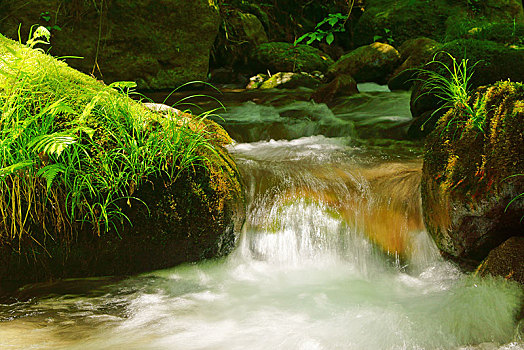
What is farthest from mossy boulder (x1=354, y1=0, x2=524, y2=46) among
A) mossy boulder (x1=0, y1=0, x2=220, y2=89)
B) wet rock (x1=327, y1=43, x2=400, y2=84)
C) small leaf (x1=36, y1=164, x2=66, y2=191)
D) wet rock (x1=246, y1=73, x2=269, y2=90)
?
small leaf (x1=36, y1=164, x2=66, y2=191)

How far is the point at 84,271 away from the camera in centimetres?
276

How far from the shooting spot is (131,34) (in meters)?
8.20

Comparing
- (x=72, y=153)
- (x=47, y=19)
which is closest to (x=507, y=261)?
(x=72, y=153)

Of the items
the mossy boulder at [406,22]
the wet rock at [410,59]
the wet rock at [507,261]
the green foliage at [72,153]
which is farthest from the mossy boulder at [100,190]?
the mossy boulder at [406,22]

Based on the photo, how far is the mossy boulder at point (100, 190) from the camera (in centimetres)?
255

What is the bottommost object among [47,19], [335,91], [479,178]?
[479,178]

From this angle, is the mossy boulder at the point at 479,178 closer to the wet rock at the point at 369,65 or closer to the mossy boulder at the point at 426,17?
the wet rock at the point at 369,65

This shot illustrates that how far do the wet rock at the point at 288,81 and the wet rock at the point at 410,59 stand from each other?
1785 mm

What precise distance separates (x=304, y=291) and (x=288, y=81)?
23.7 ft

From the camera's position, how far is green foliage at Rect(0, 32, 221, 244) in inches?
97.7

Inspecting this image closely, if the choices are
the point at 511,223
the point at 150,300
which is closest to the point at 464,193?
the point at 511,223

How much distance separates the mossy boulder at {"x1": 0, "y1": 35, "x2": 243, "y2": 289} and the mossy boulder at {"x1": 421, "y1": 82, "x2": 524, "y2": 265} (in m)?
1.46

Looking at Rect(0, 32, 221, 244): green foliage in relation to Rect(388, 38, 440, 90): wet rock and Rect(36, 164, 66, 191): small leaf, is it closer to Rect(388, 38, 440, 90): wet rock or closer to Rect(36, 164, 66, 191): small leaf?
Rect(36, 164, 66, 191): small leaf

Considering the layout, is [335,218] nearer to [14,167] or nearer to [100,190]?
[100,190]
